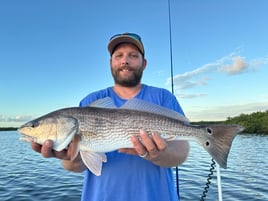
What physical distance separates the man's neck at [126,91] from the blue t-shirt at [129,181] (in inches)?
27.0

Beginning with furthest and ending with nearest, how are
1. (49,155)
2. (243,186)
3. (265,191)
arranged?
(243,186) < (265,191) < (49,155)

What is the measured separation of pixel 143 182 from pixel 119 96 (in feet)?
3.35

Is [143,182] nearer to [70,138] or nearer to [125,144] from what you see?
[125,144]

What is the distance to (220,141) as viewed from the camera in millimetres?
2691

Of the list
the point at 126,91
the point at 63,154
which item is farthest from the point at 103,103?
the point at 63,154

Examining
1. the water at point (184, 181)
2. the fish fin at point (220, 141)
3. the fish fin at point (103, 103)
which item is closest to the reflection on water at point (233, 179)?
the water at point (184, 181)

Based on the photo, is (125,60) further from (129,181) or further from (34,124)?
(129,181)

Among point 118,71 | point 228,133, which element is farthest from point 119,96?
point 228,133

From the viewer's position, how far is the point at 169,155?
2805 mm

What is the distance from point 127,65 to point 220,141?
1351 mm

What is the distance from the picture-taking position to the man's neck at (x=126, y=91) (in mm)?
3346

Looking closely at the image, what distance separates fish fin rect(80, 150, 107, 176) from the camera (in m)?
2.76

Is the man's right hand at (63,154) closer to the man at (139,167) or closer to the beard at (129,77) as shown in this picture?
the man at (139,167)

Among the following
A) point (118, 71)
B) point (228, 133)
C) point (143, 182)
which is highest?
point (118, 71)
